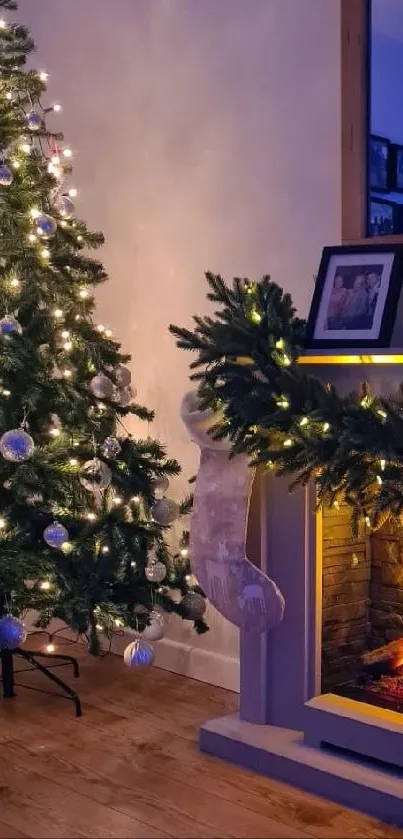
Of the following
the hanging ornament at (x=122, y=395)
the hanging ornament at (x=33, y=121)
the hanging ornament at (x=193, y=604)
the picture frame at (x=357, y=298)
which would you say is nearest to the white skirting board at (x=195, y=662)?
the hanging ornament at (x=193, y=604)

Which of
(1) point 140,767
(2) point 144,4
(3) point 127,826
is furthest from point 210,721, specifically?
(2) point 144,4

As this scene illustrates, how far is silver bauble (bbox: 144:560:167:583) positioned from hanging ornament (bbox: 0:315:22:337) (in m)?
0.75

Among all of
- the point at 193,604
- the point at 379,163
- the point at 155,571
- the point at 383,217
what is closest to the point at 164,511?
the point at 155,571

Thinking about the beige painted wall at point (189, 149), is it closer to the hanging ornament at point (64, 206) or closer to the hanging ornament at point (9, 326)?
the hanging ornament at point (64, 206)

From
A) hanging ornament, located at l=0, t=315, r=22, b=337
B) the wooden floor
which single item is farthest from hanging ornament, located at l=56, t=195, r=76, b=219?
the wooden floor

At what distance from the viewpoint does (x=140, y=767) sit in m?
2.48

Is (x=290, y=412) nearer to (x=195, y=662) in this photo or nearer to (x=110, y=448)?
(x=110, y=448)

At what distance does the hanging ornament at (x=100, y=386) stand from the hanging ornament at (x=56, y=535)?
1.24ft

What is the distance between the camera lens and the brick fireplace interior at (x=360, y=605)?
254 cm

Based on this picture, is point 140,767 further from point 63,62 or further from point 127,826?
point 63,62

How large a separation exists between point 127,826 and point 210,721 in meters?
0.52

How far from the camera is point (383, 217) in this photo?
2.66 m

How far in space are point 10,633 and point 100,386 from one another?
0.72 metres

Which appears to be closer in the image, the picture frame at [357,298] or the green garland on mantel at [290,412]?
the green garland on mantel at [290,412]
